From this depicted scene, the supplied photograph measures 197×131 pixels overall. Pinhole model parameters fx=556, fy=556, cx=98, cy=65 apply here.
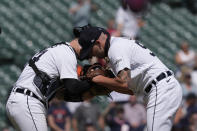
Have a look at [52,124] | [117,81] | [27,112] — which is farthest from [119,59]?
[52,124]

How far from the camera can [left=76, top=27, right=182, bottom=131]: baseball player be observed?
5.72m

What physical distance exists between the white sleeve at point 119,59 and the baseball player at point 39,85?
30 cm

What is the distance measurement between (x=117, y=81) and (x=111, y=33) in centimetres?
547

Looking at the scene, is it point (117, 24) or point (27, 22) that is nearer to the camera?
point (117, 24)

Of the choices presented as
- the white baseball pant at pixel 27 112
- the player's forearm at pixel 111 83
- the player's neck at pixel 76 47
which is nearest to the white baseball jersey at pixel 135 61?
the player's forearm at pixel 111 83

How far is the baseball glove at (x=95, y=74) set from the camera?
5.90 meters

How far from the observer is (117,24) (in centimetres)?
1140

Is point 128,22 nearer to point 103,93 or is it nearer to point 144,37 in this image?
point 144,37

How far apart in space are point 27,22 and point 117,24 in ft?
9.24

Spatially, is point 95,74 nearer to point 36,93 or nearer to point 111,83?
point 111,83

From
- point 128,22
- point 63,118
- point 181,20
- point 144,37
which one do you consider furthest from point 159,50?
point 63,118

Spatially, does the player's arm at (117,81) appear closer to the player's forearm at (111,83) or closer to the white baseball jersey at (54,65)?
the player's forearm at (111,83)

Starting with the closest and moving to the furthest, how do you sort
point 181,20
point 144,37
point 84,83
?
point 84,83 < point 144,37 < point 181,20

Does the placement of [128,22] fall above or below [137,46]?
below
